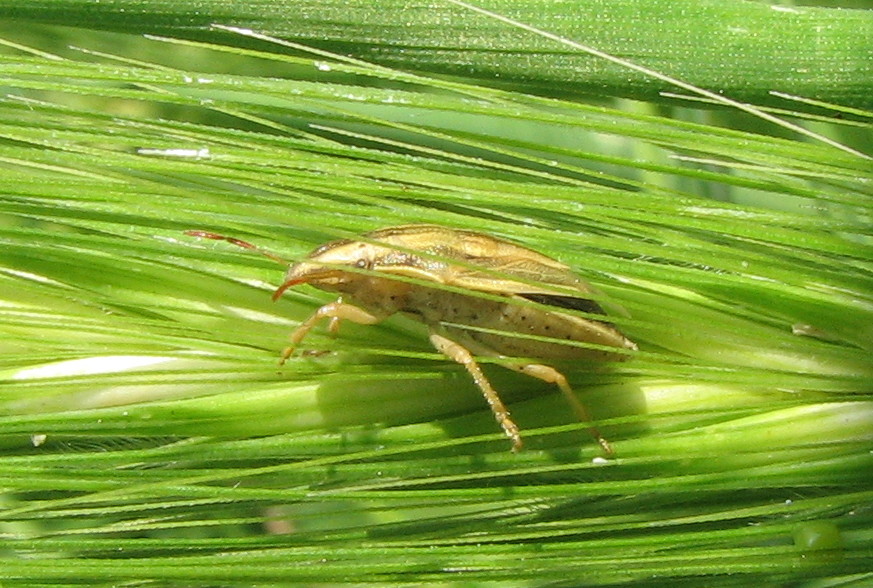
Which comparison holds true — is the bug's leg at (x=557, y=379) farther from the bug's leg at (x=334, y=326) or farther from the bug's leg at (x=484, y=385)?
the bug's leg at (x=334, y=326)

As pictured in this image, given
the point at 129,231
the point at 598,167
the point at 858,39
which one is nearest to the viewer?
the point at 129,231

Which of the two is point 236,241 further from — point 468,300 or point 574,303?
point 574,303

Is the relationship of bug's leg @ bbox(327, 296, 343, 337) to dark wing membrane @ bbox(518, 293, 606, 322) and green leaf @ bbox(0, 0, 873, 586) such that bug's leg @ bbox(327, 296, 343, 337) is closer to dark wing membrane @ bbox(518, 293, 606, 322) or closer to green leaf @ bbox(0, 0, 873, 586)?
green leaf @ bbox(0, 0, 873, 586)

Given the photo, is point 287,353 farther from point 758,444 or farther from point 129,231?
point 758,444

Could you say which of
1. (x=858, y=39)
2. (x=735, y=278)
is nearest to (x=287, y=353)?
(x=735, y=278)

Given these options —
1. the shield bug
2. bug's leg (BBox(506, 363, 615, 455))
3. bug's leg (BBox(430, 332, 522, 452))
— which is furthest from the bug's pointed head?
bug's leg (BBox(506, 363, 615, 455))

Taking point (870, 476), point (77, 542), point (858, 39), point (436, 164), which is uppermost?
point (858, 39)

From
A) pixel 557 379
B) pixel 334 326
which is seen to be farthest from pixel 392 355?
pixel 557 379
